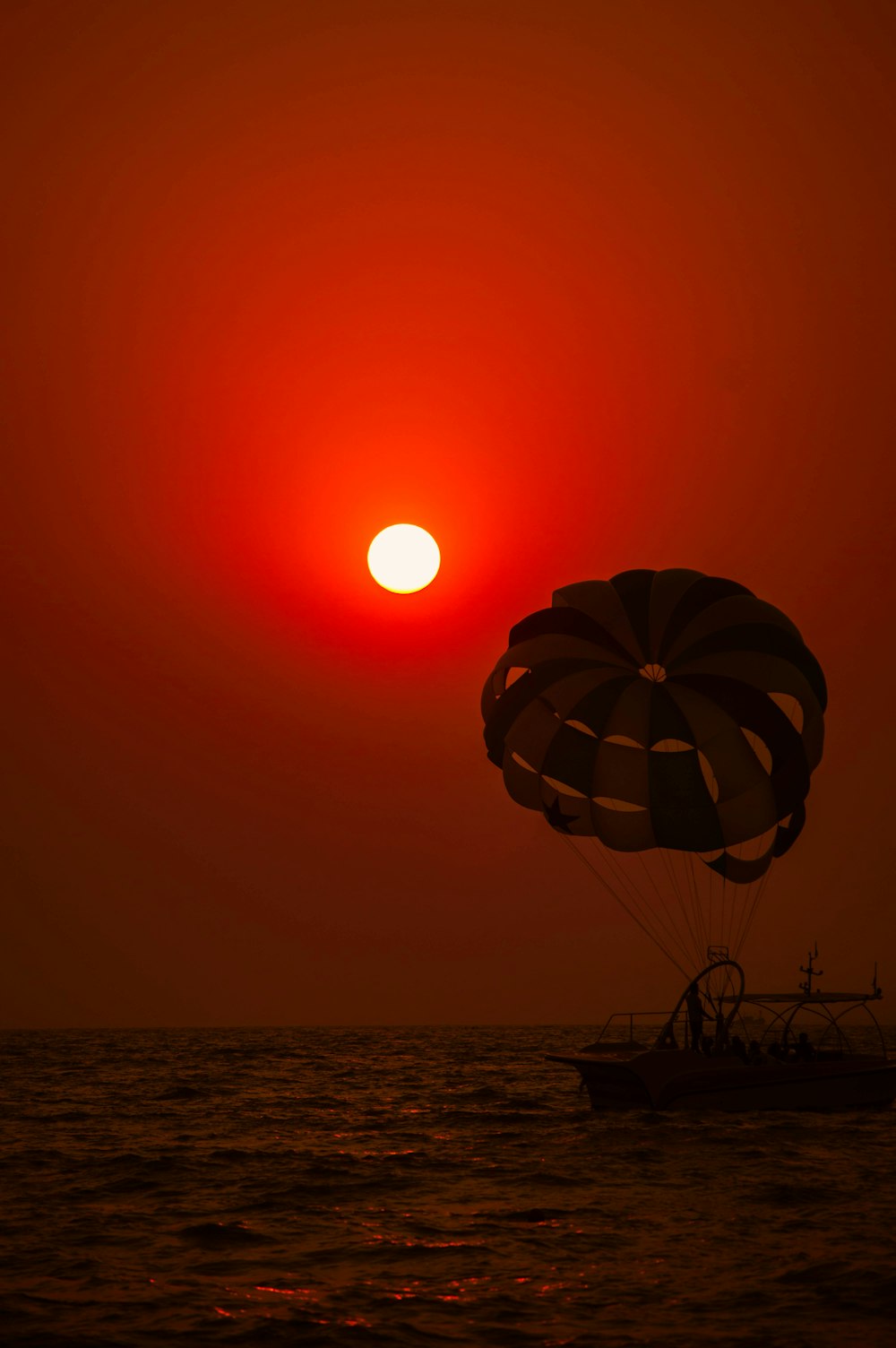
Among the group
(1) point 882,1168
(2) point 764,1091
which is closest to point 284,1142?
(2) point 764,1091

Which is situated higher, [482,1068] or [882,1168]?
[482,1068]

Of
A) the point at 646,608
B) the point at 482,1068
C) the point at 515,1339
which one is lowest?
the point at 515,1339

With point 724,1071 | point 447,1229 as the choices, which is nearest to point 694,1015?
point 724,1071

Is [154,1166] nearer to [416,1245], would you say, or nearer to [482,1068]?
[416,1245]

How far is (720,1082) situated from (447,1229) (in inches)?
410

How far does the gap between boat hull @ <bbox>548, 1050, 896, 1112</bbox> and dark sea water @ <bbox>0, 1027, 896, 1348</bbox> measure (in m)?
0.61

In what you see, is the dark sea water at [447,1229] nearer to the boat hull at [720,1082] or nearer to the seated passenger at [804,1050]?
the boat hull at [720,1082]

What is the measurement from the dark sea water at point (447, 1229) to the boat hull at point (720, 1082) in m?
0.61

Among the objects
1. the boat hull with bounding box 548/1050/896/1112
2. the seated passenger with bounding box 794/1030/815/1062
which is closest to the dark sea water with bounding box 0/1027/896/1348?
the boat hull with bounding box 548/1050/896/1112

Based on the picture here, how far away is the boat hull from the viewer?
25.3 meters

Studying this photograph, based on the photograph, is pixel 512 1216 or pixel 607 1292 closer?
pixel 607 1292

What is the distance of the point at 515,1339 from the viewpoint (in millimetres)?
11969

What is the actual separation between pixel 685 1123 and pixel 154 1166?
11022mm

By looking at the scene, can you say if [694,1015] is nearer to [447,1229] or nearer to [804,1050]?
[804,1050]
